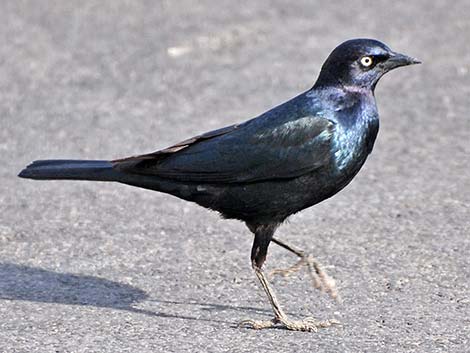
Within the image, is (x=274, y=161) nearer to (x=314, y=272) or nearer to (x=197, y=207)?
(x=314, y=272)

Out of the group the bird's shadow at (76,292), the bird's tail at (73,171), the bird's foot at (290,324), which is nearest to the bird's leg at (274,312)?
the bird's foot at (290,324)

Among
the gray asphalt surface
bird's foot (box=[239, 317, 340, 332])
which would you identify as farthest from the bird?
the gray asphalt surface

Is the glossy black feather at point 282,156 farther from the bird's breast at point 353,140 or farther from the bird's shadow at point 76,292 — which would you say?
the bird's shadow at point 76,292

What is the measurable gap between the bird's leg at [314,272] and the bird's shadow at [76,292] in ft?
0.82

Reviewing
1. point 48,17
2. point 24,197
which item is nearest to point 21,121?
point 24,197

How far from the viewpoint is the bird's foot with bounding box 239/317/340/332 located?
16.1ft

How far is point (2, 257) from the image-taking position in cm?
572

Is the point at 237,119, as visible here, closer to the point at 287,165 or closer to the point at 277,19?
the point at 277,19

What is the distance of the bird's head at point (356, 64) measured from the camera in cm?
518

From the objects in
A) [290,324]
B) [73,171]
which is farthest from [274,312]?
[73,171]

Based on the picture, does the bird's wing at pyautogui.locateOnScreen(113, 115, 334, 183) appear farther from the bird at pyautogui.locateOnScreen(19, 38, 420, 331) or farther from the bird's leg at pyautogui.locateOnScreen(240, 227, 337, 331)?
the bird's leg at pyautogui.locateOnScreen(240, 227, 337, 331)

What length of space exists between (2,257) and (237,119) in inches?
97.0

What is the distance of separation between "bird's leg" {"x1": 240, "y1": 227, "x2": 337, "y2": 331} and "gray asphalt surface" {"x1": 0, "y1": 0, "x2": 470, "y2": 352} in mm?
50

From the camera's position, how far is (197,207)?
646 cm
